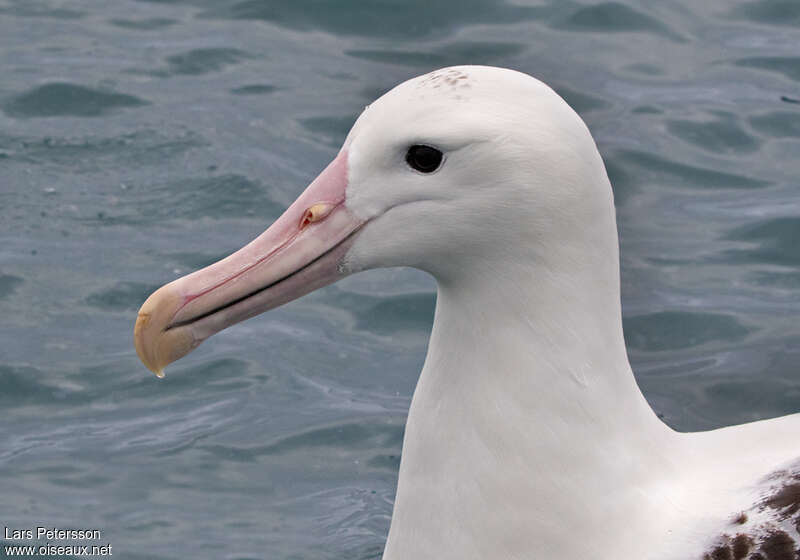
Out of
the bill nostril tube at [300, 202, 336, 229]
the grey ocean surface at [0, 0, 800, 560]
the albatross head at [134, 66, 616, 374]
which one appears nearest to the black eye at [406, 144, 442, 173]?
the albatross head at [134, 66, 616, 374]

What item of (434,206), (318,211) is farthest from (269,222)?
(434,206)

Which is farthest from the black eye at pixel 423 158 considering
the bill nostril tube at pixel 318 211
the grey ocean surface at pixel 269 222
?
the grey ocean surface at pixel 269 222

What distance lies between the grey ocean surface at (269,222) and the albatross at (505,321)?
1985mm

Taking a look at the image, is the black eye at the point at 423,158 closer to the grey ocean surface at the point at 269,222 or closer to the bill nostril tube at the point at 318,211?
the bill nostril tube at the point at 318,211

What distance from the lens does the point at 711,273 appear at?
7352 mm

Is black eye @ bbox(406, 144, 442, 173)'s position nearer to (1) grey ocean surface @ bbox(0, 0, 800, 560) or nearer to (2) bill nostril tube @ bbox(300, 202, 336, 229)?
(2) bill nostril tube @ bbox(300, 202, 336, 229)

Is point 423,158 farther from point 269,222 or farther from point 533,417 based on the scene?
point 269,222

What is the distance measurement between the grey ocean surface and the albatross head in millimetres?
2072

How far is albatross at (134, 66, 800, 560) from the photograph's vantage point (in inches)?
142

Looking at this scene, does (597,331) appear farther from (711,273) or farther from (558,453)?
(711,273)

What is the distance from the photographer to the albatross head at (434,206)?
11.8 ft

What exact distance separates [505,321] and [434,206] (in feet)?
1.09

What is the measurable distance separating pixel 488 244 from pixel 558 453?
22.2 inches

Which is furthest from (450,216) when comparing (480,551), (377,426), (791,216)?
(791,216)
